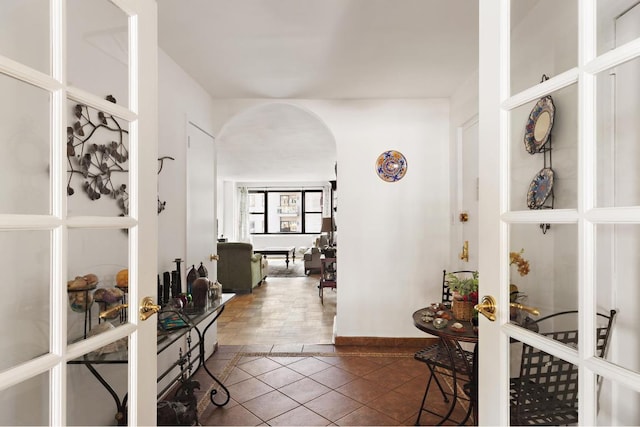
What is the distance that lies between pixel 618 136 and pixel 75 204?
4.17ft

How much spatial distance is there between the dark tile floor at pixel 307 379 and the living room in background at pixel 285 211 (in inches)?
264

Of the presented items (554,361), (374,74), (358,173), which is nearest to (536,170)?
(554,361)

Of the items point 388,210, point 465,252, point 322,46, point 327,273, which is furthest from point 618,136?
point 327,273

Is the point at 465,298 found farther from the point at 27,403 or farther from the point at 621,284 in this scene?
the point at 27,403

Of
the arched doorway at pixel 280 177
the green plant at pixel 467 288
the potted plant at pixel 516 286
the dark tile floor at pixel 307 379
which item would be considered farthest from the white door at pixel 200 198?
the potted plant at pixel 516 286

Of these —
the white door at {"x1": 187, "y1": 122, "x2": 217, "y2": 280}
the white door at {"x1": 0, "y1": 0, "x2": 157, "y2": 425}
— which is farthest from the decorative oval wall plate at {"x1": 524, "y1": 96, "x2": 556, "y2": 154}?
the white door at {"x1": 187, "y1": 122, "x2": 217, "y2": 280}

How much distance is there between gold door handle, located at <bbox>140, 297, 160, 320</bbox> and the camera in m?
1.12

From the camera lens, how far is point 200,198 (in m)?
3.26

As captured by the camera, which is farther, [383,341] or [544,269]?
[383,341]

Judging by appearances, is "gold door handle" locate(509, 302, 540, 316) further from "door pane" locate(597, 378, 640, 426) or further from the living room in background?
the living room in background

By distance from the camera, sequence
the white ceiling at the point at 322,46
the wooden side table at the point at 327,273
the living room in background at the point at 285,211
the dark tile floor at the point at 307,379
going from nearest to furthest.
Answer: the white ceiling at the point at 322,46 < the dark tile floor at the point at 307,379 < the wooden side table at the point at 327,273 < the living room in background at the point at 285,211

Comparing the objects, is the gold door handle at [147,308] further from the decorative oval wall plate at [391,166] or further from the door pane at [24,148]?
the decorative oval wall plate at [391,166]

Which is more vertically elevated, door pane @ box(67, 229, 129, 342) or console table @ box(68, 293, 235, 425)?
door pane @ box(67, 229, 129, 342)

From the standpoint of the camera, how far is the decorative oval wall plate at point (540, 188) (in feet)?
2.96
